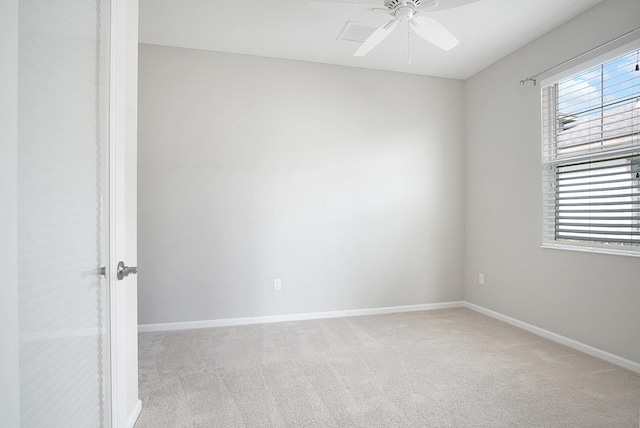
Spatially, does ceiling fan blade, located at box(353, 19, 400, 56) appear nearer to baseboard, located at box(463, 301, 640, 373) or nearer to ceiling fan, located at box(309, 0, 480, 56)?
ceiling fan, located at box(309, 0, 480, 56)

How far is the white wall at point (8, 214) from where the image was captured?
2.01 feet

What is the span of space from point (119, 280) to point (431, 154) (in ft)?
11.6

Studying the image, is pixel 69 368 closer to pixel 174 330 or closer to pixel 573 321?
pixel 174 330

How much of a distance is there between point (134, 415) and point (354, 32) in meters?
3.25

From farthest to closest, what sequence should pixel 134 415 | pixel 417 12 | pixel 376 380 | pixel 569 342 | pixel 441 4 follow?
1. pixel 569 342
2. pixel 376 380
3. pixel 417 12
4. pixel 441 4
5. pixel 134 415

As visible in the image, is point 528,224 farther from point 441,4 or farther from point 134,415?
point 134,415

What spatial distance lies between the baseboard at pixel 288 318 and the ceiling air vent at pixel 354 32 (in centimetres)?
279

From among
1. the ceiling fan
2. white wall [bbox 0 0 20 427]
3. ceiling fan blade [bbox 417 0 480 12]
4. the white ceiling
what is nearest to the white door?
white wall [bbox 0 0 20 427]

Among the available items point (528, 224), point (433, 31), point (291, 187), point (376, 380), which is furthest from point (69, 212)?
point (528, 224)

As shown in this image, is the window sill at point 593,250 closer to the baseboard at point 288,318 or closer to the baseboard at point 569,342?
the baseboard at point 569,342

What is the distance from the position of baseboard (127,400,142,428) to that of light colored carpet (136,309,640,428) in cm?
3

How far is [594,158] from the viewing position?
8.75 feet

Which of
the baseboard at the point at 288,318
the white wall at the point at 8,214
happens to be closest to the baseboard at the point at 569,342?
the baseboard at the point at 288,318

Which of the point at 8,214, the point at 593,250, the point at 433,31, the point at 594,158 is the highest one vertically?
the point at 433,31
